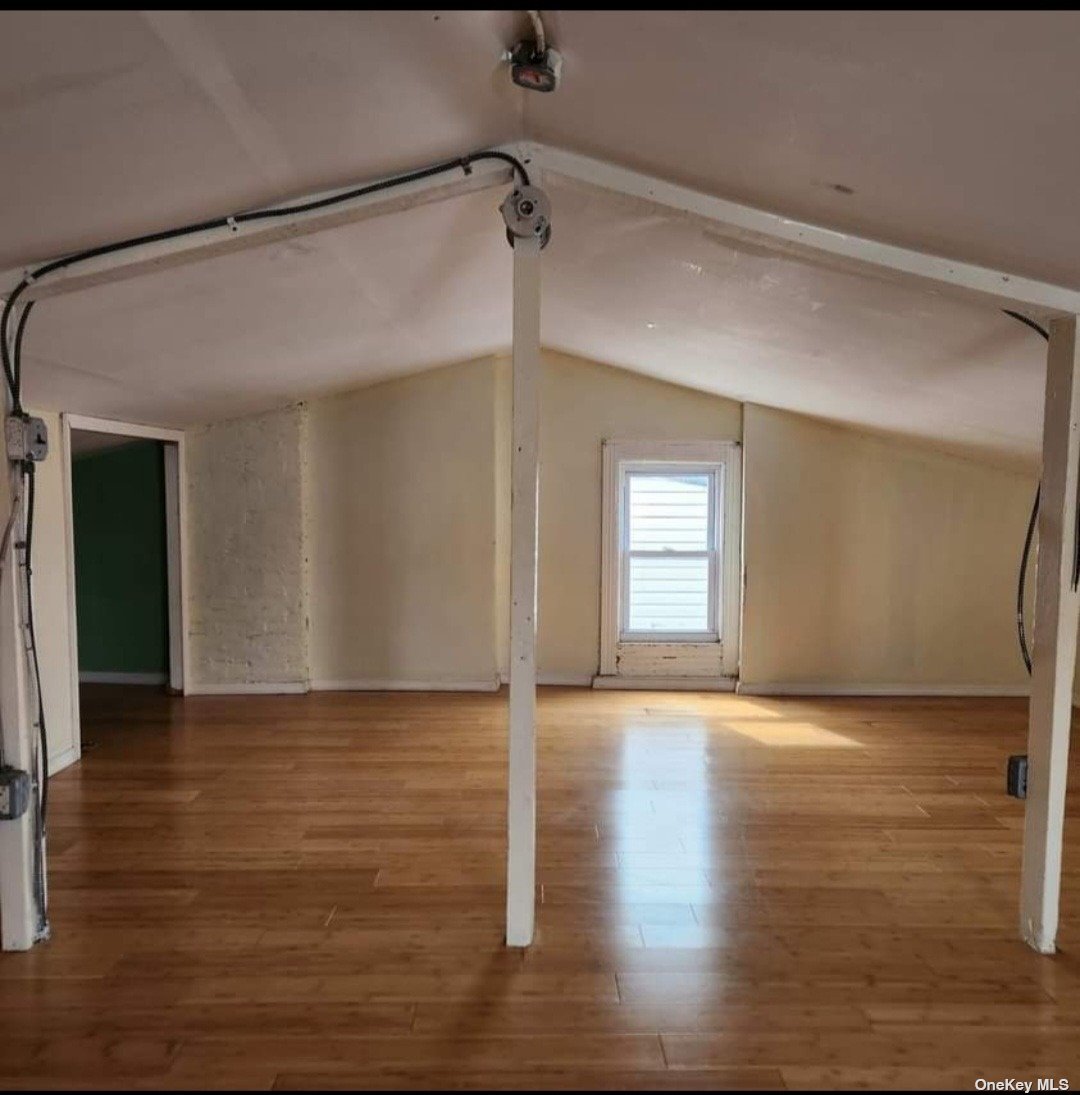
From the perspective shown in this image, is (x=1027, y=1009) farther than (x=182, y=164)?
Yes

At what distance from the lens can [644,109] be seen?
5.64 ft

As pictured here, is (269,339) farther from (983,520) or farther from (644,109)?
(983,520)

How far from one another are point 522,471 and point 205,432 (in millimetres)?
3764

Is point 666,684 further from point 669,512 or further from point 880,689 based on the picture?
point 880,689

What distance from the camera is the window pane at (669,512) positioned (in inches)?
216

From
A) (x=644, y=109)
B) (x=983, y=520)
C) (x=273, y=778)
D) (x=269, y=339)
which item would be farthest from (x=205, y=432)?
(x=983, y=520)

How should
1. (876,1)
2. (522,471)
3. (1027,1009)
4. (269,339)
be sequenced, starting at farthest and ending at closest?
1. (269,339)
2. (522,471)
3. (1027,1009)
4. (876,1)

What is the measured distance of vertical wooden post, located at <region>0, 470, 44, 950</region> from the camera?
2164 mm

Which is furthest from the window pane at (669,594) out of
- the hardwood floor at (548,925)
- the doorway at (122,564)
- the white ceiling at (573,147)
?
the doorway at (122,564)

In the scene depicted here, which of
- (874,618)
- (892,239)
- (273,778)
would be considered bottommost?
(273,778)

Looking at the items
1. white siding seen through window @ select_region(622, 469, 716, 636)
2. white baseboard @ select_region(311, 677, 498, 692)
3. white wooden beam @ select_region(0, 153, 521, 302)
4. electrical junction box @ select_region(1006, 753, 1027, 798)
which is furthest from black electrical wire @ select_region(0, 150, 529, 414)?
white baseboard @ select_region(311, 677, 498, 692)

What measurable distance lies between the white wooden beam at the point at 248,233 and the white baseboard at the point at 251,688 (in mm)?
3536

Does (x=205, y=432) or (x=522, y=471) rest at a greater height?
(x=205, y=432)

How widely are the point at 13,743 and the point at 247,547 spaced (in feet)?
10.1
